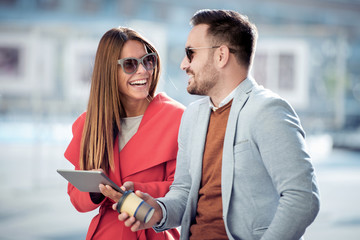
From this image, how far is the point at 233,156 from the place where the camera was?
1646mm

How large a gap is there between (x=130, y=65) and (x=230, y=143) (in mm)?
694

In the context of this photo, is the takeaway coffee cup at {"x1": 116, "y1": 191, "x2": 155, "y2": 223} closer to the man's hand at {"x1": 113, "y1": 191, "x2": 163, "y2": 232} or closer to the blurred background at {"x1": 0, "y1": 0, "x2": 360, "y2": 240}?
the man's hand at {"x1": 113, "y1": 191, "x2": 163, "y2": 232}

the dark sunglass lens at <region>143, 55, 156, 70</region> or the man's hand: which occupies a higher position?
the dark sunglass lens at <region>143, 55, 156, 70</region>

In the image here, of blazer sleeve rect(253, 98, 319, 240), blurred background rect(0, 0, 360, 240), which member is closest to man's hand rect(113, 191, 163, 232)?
blazer sleeve rect(253, 98, 319, 240)

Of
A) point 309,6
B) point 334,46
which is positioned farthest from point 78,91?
point 334,46

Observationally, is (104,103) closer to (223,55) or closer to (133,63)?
(133,63)

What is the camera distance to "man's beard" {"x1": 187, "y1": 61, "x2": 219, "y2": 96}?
1.82 m

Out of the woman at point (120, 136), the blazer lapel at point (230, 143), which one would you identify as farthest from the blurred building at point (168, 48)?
the blazer lapel at point (230, 143)

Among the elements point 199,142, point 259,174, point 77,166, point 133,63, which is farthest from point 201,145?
point 77,166

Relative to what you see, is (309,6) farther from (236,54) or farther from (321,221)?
(236,54)

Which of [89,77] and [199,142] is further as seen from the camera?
[89,77]

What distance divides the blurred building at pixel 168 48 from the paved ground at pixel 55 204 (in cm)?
110

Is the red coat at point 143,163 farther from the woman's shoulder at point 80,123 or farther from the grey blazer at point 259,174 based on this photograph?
the grey blazer at point 259,174

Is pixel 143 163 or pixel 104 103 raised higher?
pixel 104 103
